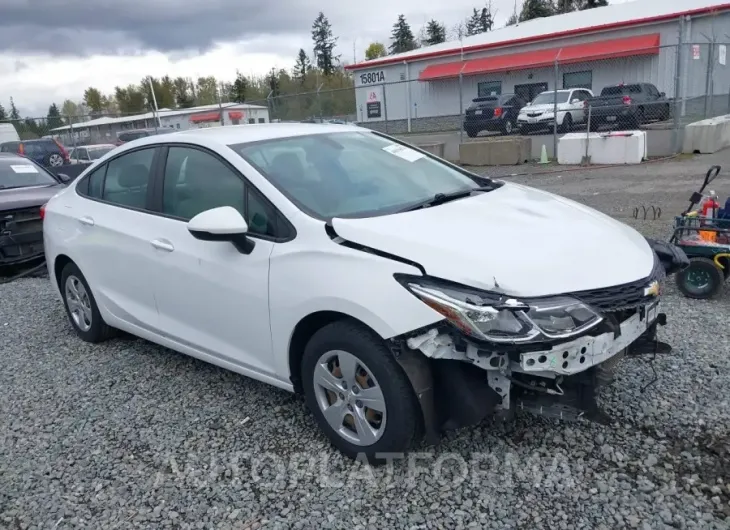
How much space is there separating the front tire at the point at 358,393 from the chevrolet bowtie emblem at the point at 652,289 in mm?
1189

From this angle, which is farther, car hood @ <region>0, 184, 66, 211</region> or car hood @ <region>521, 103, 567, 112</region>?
car hood @ <region>521, 103, 567, 112</region>

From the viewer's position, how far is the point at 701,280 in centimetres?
540

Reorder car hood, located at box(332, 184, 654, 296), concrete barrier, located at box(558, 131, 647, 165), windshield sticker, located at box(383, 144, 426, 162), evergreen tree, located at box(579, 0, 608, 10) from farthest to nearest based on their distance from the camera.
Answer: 1. evergreen tree, located at box(579, 0, 608, 10)
2. concrete barrier, located at box(558, 131, 647, 165)
3. windshield sticker, located at box(383, 144, 426, 162)
4. car hood, located at box(332, 184, 654, 296)

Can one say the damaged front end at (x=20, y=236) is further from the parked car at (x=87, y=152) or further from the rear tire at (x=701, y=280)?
the parked car at (x=87, y=152)

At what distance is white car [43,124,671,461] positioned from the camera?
2795mm

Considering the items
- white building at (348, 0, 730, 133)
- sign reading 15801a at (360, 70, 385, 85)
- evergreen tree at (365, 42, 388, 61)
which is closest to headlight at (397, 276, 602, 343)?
white building at (348, 0, 730, 133)

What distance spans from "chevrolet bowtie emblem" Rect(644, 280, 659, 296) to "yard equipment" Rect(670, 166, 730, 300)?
7.75 feet

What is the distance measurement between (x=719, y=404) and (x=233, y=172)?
297cm

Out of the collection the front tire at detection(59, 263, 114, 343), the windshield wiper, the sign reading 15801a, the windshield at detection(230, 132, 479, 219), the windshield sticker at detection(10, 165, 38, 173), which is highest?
→ the sign reading 15801a

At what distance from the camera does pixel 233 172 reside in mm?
3682

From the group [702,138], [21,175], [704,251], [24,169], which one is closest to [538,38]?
[702,138]

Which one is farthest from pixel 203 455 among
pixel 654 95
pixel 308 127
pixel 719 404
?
pixel 654 95

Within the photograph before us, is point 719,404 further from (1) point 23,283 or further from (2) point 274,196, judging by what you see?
(1) point 23,283

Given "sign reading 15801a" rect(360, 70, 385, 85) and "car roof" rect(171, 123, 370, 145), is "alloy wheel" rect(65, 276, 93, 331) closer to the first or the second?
"car roof" rect(171, 123, 370, 145)
